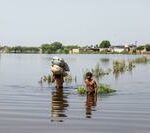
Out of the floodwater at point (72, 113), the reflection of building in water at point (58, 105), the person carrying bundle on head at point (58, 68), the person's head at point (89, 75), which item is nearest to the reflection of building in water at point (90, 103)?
the floodwater at point (72, 113)

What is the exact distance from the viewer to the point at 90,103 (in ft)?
63.0

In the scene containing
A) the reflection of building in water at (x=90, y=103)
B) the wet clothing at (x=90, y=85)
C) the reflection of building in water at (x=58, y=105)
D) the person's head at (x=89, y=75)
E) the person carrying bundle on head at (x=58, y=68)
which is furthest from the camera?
the person carrying bundle on head at (x=58, y=68)

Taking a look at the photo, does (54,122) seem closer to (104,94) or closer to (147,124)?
(147,124)

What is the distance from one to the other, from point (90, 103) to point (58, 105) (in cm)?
139

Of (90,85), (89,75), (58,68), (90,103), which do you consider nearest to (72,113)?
(90,103)

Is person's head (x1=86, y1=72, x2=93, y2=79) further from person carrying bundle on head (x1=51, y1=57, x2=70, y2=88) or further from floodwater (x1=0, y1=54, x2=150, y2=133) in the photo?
person carrying bundle on head (x1=51, y1=57, x2=70, y2=88)

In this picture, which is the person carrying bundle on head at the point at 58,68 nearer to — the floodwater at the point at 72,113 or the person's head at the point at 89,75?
the floodwater at the point at 72,113

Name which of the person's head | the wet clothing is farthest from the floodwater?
the person's head

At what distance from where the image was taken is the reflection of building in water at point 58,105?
15352 mm

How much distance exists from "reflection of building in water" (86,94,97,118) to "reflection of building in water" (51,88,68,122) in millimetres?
806

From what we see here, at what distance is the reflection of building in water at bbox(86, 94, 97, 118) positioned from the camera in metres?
16.4

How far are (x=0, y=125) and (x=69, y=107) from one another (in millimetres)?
4836

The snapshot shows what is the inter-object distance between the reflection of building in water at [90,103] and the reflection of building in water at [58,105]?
806mm

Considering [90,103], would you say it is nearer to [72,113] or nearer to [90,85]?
[90,85]
